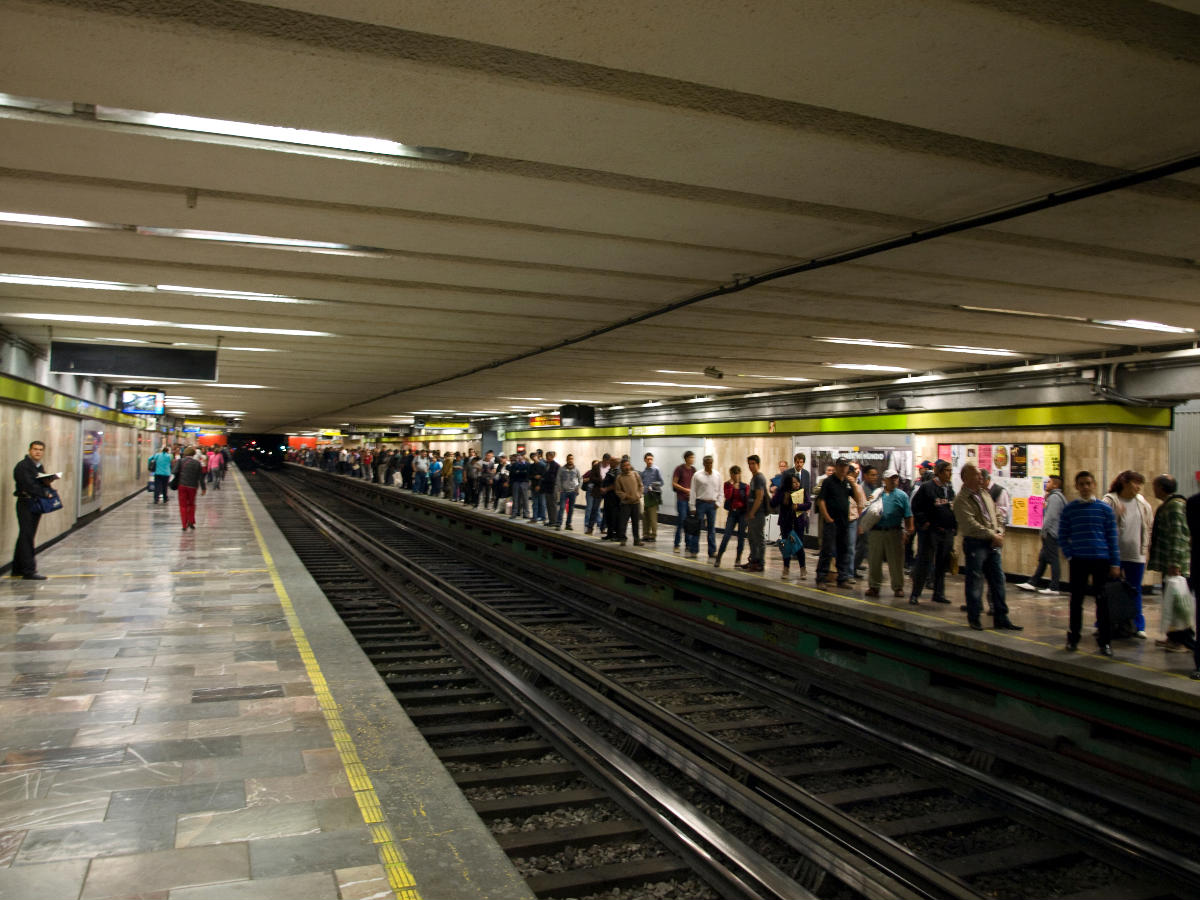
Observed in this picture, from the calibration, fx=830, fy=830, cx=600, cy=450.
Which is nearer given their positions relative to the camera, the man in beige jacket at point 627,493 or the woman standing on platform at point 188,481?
the man in beige jacket at point 627,493

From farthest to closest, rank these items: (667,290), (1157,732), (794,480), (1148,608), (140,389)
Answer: (140,389), (794,480), (1148,608), (667,290), (1157,732)

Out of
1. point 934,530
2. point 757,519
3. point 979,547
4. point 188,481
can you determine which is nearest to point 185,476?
point 188,481

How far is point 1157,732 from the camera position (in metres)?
6.05

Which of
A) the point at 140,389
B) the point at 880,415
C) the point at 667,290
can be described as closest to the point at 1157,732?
the point at 667,290

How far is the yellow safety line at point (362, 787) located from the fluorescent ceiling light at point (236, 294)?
10.8 ft

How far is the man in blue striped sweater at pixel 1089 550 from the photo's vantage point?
23.1ft

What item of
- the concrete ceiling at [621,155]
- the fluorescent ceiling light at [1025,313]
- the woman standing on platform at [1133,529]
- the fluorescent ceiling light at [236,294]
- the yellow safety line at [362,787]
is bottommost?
the yellow safety line at [362,787]

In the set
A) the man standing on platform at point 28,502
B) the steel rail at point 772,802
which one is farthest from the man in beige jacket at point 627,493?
the man standing on platform at point 28,502

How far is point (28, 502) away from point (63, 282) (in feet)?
12.0

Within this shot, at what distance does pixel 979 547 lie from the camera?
826 centimetres

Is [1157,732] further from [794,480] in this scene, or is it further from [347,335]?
[347,335]

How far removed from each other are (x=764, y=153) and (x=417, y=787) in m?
3.64

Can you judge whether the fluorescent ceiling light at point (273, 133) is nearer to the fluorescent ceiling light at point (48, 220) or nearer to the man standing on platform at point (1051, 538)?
Answer: the fluorescent ceiling light at point (48, 220)

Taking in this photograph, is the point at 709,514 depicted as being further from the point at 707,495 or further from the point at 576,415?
the point at 576,415
